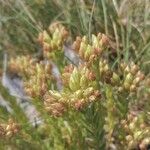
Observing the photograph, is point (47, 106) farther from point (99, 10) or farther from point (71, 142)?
point (99, 10)

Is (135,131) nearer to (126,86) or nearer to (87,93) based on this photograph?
(126,86)

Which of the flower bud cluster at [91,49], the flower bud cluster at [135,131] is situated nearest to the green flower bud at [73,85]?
the flower bud cluster at [91,49]

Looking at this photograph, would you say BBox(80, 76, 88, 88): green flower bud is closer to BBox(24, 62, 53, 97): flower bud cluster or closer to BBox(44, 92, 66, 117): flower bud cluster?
BBox(44, 92, 66, 117): flower bud cluster

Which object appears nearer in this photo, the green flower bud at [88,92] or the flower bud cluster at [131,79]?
the green flower bud at [88,92]

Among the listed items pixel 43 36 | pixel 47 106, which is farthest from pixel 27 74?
pixel 47 106

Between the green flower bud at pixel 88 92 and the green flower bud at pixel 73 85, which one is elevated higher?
the green flower bud at pixel 73 85

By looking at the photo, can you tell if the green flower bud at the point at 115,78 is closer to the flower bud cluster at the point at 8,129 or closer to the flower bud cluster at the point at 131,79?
the flower bud cluster at the point at 131,79

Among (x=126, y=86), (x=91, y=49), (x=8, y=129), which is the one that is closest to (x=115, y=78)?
(x=126, y=86)

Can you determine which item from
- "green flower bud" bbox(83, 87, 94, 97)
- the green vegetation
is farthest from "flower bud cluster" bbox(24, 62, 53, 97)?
"green flower bud" bbox(83, 87, 94, 97)

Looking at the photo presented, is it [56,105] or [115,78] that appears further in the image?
[115,78]
